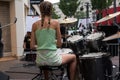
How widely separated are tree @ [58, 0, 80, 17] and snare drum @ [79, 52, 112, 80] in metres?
43.5

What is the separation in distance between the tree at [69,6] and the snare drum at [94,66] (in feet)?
143

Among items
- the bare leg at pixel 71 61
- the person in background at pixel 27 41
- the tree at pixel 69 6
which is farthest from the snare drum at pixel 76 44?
the tree at pixel 69 6

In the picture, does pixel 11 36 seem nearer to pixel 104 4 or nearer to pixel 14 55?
pixel 14 55

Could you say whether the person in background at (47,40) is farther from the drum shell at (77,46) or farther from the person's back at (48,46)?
the drum shell at (77,46)

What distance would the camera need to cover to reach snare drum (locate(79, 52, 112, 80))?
6.74 m

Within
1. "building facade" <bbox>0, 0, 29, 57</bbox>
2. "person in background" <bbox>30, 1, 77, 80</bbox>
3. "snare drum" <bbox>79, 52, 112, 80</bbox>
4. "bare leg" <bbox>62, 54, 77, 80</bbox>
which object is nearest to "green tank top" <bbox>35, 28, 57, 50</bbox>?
"person in background" <bbox>30, 1, 77, 80</bbox>

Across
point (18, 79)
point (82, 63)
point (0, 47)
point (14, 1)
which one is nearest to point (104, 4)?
point (14, 1)

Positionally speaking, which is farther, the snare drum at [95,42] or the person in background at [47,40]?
the snare drum at [95,42]

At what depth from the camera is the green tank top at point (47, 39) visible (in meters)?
5.94

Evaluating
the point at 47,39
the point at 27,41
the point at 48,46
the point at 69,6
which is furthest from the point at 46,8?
the point at 69,6

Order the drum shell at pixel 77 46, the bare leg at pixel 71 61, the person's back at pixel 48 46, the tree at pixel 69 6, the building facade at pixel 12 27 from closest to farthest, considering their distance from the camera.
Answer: the person's back at pixel 48 46 → the bare leg at pixel 71 61 → the drum shell at pixel 77 46 → the building facade at pixel 12 27 → the tree at pixel 69 6

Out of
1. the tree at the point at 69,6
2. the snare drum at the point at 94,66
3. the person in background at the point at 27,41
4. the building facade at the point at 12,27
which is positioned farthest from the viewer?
the tree at the point at 69,6

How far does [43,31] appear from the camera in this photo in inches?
235

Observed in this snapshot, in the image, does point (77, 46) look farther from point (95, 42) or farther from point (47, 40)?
point (47, 40)
